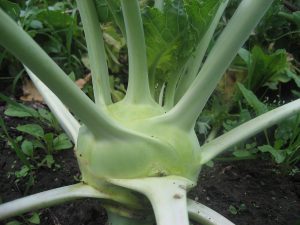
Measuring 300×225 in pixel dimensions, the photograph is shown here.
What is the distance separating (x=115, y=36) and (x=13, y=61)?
334 mm

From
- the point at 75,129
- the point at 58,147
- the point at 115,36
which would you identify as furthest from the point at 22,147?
the point at 115,36

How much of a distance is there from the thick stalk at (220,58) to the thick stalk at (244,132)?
63 millimetres

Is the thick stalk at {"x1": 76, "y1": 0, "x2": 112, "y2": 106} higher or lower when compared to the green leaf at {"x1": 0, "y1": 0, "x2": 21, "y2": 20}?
lower

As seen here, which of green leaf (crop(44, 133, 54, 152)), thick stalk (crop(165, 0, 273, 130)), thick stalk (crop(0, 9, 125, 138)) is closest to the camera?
thick stalk (crop(0, 9, 125, 138))

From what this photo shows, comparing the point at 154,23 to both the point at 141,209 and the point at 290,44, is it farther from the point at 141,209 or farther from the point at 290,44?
the point at 290,44

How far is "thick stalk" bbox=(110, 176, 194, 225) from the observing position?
0.59 metres

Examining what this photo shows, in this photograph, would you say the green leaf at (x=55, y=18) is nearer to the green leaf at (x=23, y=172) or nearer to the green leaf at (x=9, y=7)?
the green leaf at (x=9, y=7)

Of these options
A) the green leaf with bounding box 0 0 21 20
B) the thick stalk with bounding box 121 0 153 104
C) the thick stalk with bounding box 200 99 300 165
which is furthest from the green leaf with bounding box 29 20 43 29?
the thick stalk with bounding box 200 99 300 165

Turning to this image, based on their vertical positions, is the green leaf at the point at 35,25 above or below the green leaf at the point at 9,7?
below

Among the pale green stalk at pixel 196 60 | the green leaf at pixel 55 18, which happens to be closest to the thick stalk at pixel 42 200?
the pale green stalk at pixel 196 60

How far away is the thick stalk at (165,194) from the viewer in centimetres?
59

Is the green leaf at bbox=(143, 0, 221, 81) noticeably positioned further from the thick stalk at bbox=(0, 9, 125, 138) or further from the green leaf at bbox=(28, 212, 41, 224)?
the green leaf at bbox=(28, 212, 41, 224)

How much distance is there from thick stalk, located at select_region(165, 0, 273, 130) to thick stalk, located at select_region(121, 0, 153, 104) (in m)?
0.08

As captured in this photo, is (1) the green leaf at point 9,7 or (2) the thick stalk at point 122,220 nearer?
(2) the thick stalk at point 122,220
